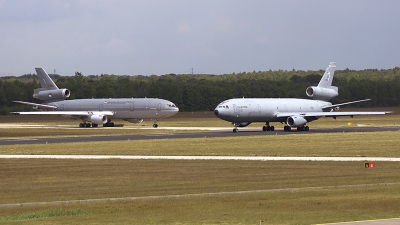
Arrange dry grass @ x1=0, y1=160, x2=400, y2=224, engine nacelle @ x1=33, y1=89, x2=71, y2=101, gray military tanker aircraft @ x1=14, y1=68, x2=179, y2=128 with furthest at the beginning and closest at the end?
1. engine nacelle @ x1=33, y1=89, x2=71, y2=101
2. gray military tanker aircraft @ x1=14, y1=68, x2=179, y2=128
3. dry grass @ x1=0, y1=160, x2=400, y2=224

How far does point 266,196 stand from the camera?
24812 millimetres

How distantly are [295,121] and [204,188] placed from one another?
4788cm

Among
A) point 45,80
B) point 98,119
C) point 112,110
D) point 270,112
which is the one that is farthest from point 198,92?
point 270,112

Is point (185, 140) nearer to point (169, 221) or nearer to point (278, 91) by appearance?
point (169, 221)

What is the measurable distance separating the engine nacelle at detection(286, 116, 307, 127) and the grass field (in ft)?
87.0

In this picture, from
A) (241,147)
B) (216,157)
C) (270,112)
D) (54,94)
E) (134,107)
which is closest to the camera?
(216,157)

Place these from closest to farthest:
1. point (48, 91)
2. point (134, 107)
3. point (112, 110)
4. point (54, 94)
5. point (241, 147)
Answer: point (241, 147) < point (134, 107) < point (112, 110) < point (54, 94) < point (48, 91)

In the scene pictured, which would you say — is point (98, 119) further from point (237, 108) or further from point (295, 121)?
point (295, 121)

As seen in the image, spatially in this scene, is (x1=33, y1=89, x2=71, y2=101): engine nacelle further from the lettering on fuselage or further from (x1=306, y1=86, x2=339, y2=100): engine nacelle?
the lettering on fuselage

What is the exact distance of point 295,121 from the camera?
74312 millimetres

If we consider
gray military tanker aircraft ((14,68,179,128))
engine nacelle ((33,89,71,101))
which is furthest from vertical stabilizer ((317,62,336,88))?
engine nacelle ((33,89,71,101))

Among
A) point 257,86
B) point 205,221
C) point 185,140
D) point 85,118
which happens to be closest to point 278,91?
point 257,86

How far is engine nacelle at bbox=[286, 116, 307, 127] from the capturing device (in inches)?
2926

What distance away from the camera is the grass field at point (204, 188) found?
2061 cm
